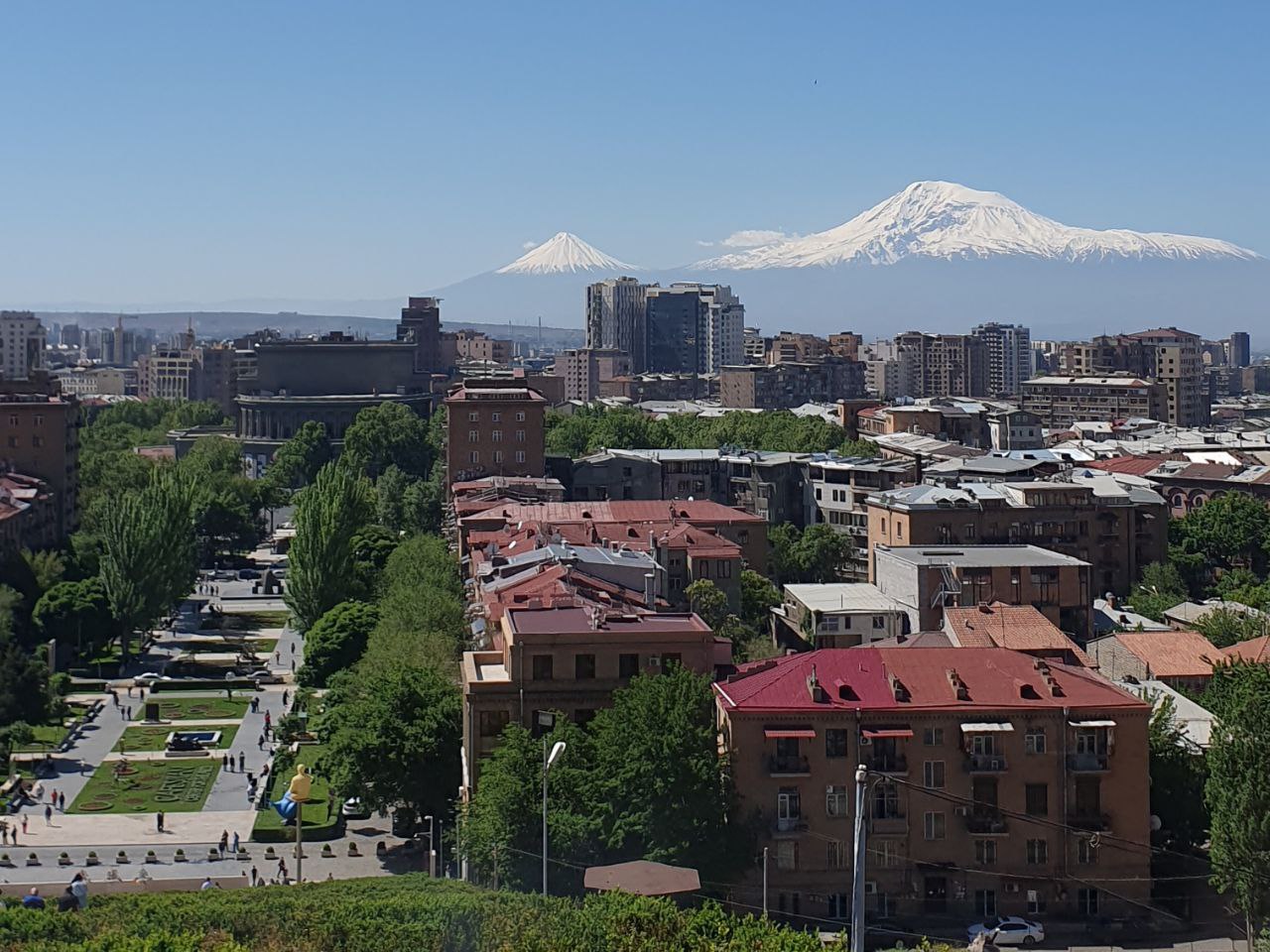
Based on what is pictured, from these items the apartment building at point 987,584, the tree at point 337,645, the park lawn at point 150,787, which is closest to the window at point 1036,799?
the apartment building at point 987,584

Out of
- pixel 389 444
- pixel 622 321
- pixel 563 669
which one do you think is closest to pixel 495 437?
pixel 389 444

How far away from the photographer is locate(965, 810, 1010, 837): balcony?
31.1 meters

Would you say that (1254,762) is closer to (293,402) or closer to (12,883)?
(12,883)

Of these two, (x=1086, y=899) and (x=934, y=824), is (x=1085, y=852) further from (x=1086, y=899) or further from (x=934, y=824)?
(x=934, y=824)

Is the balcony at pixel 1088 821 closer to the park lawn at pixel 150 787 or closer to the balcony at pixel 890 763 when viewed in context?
the balcony at pixel 890 763

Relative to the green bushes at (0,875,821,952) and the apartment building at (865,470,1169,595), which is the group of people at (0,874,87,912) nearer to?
the green bushes at (0,875,821,952)

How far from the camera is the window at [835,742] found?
31.0 m

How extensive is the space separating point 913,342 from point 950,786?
13763 cm

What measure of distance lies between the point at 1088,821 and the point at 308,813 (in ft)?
54.1

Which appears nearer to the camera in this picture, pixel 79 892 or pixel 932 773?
pixel 79 892

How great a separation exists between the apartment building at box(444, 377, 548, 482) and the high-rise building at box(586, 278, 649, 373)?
362 ft

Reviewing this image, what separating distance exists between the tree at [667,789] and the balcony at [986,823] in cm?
398

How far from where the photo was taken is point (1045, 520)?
5875 cm

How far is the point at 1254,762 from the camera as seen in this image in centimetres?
2909
